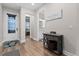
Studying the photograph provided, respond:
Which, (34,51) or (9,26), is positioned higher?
(9,26)

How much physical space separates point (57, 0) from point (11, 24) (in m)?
1.77

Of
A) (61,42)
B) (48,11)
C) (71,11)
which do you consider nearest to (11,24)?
(48,11)

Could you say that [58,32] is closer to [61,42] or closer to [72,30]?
[61,42]

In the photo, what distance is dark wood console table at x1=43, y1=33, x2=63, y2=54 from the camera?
2.57m

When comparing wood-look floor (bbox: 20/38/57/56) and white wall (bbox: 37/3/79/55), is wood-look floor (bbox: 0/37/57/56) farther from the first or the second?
white wall (bbox: 37/3/79/55)

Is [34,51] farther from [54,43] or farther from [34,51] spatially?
[54,43]

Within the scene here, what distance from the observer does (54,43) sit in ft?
9.34

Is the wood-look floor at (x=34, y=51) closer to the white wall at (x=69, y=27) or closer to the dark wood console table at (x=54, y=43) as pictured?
the dark wood console table at (x=54, y=43)

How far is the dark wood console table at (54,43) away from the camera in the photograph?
257 centimetres

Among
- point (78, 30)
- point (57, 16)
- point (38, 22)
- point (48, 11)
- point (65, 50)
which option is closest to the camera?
point (78, 30)

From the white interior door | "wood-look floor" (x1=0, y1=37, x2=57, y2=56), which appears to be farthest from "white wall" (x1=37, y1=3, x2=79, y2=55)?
the white interior door

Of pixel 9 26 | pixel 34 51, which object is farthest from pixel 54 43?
pixel 9 26

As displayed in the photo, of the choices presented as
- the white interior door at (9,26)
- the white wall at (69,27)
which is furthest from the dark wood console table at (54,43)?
the white interior door at (9,26)

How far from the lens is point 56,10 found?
2.90m
